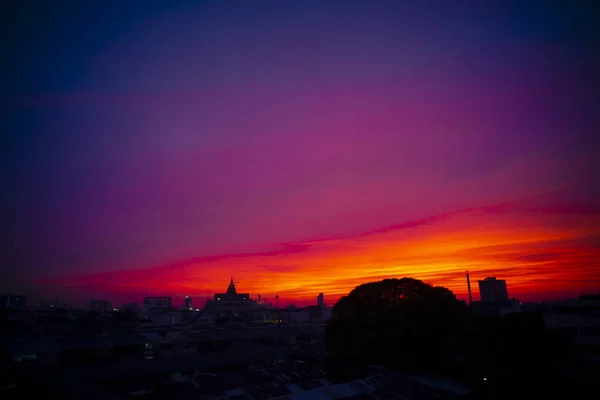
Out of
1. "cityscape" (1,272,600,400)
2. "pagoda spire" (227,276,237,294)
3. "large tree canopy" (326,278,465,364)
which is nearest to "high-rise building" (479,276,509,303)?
"cityscape" (1,272,600,400)

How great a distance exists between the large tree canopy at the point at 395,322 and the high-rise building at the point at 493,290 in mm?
43659

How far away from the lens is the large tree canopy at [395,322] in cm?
2133

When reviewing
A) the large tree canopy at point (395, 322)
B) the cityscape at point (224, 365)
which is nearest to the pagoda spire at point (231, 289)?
the cityscape at point (224, 365)

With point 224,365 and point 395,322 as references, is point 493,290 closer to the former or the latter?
point 395,322

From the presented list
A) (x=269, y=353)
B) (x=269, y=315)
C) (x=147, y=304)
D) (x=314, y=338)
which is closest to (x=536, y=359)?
(x=269, y=353)

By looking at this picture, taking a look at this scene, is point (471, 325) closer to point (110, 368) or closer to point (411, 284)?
point (411, 284)

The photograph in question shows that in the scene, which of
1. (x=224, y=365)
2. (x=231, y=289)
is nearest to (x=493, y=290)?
(x=224, y=365)

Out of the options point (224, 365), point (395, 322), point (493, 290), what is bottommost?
point (224, 365)

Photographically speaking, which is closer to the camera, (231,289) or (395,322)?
(395,322)

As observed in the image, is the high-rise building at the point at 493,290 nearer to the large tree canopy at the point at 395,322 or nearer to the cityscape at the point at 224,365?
the cityscape at the point at 224,365

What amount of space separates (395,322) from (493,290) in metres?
48.8

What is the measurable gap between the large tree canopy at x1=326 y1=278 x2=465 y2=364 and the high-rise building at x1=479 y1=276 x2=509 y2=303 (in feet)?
143

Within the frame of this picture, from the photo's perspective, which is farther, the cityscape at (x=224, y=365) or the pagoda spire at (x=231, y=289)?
the pagoda spire at (x=231, y=289)

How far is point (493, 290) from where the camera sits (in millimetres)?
60406
